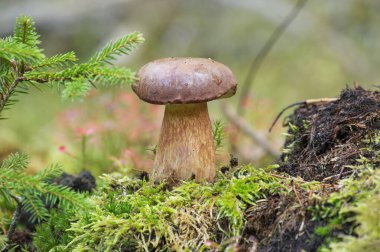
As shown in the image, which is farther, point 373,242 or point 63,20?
point 63,20

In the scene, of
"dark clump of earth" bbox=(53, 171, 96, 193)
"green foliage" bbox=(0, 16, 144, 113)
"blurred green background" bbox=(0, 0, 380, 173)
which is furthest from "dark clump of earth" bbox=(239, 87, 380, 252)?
"blurred green background" bbox=(0, 0, 380, 173)

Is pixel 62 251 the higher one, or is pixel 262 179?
pixel 262 179

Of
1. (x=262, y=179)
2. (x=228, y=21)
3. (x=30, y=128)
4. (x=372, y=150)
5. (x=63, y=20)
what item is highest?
(x=228, y=21)

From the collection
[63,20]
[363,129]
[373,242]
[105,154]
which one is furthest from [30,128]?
[373,242]

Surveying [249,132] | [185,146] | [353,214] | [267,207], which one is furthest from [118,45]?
[249,132]

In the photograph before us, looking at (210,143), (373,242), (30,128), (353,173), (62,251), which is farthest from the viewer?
(30,128)

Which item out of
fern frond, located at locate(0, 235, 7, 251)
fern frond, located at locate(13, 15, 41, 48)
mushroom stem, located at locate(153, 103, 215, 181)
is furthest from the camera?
mushroom stem, located at locate(153, 103, 215, 181)

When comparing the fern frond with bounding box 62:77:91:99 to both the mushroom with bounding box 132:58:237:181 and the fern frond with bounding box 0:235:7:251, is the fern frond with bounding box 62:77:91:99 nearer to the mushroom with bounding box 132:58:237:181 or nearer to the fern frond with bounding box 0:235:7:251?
the mushroom with bounding box 132:58:237:181

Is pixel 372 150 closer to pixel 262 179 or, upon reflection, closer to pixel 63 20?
pixel 262 179
